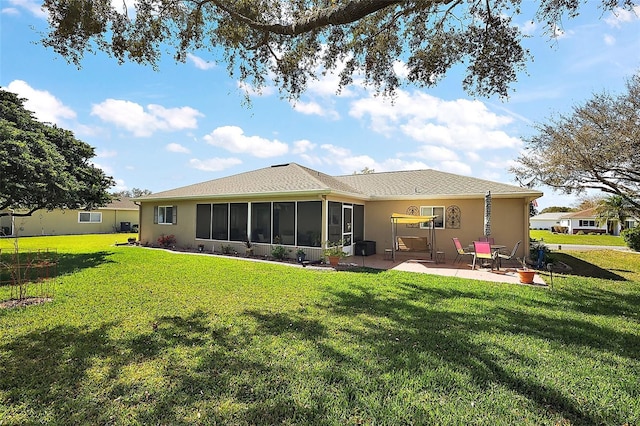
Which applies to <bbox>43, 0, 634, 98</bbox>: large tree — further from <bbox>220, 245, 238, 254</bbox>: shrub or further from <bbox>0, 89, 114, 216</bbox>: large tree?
<bbox>220, 245, 238, 254</bbox>: shrub

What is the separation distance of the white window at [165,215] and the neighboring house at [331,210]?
9 cm

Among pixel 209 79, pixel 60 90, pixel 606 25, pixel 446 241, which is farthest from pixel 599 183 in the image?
pixel 60 90

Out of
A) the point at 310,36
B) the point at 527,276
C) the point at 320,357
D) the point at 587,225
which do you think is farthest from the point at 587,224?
the point at 320,357

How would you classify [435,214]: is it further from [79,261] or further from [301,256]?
[79,261]

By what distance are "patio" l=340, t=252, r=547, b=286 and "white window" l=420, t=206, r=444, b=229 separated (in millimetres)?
1326

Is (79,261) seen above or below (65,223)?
below

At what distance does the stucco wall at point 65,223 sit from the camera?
26094 mm

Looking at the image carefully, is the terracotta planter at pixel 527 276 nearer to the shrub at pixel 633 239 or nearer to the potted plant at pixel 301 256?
the potted plant at pixel 301 256

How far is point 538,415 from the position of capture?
291cm

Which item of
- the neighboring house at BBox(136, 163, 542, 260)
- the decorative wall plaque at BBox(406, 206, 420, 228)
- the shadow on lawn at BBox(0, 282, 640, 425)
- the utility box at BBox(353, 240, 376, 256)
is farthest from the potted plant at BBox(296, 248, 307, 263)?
the shadow on lawn at BBox(0, 282, 640, 425)

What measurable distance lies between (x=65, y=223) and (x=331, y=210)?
1097 inches

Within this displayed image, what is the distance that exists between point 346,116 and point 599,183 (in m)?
12.2

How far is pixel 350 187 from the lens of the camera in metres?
15.8

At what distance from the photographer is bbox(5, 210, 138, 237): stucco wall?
2609cm
